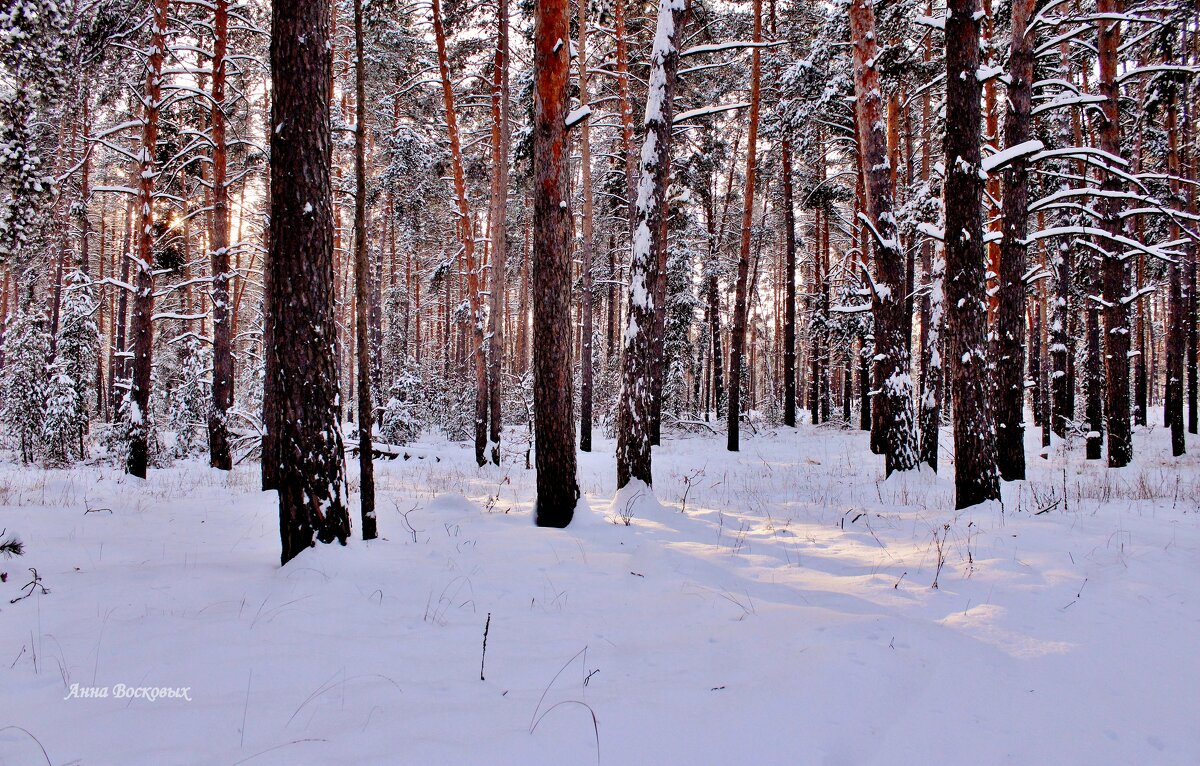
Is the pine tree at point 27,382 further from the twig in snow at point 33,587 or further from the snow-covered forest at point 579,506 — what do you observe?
the twig in snow at point 33,587

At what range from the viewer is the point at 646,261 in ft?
24.8

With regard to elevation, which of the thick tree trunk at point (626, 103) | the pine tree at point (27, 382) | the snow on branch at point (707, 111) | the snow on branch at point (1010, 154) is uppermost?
the thick tree trunk at point (626, 103)

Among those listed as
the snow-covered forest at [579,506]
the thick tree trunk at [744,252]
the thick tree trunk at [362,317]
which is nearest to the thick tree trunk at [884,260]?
the snow-covered forest at [579,506]

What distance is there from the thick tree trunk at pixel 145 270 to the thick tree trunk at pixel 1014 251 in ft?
47.4

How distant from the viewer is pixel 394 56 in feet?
49.3

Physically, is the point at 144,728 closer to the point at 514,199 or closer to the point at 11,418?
the point at 11,418

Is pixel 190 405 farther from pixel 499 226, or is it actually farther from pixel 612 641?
pixel 612 641

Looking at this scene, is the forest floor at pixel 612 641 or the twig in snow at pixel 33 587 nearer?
the forest floor at pixel 612 641

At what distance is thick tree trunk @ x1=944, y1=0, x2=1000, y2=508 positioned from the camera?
21.2 feet

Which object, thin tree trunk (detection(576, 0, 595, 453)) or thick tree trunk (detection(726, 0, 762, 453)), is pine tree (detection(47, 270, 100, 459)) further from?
thick tree trunk (detection(726, 0, 762, 453))

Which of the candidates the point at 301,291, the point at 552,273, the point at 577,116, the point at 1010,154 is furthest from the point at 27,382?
the point at 1010,154

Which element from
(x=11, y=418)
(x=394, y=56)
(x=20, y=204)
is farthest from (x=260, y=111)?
(x=20, y=204)

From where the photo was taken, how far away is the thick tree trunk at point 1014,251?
8.56 m

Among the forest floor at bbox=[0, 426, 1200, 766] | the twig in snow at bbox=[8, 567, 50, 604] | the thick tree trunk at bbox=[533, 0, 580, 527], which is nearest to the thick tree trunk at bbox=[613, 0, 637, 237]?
the thick tree trunk at bbox=[533, 0, 580, 527]
